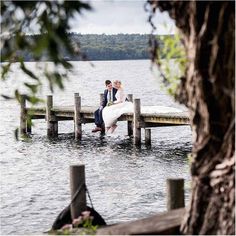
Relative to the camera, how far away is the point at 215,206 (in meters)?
6.08

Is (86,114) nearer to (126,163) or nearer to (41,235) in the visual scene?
(126,163)

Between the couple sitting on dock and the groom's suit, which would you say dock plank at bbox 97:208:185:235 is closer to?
the couple sitting on dock

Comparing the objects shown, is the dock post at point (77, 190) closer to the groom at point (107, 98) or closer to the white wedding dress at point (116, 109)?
the groom at point (107, 98)

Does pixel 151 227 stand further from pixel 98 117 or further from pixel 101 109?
pixel 98 117

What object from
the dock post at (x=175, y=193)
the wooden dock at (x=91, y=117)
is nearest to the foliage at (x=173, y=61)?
the dock post at (x=175, y=193)

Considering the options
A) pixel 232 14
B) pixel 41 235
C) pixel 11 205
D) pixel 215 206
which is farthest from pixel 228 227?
pixel 11 205

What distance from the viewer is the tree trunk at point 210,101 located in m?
5.74

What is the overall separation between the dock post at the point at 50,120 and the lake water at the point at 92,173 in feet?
1.40

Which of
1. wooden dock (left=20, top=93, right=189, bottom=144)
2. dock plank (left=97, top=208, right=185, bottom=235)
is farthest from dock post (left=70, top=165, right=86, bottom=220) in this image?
wooden dock (left=20, top=93, right=189, bottom=144)

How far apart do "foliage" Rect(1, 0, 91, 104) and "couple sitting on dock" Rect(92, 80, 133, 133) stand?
854 inches

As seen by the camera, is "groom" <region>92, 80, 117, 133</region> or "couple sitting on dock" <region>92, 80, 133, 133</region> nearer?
"groom" <region>92, 80, 117, 133</region>

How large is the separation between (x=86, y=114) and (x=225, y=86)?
26.0 m

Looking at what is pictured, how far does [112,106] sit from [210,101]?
77.0 feet

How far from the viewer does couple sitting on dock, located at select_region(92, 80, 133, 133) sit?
93.0 ft
